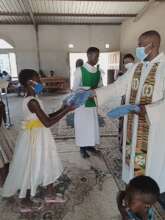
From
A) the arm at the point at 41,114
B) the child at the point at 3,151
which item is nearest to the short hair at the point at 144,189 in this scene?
the arm at the point at 41,114

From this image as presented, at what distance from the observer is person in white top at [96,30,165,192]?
1.71 m

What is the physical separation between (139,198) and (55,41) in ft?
32.5

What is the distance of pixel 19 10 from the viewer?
7.60 metres

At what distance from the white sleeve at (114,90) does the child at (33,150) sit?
0.49m

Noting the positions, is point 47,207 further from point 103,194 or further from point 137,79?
point 137,79

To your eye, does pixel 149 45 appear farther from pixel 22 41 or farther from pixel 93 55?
pixel 22 41

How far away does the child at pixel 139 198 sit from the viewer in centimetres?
118

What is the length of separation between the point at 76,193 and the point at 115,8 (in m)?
7.13

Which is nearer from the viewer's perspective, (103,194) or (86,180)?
(103,194)

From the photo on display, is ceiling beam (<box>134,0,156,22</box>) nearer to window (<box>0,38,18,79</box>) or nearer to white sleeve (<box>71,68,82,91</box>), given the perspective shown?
white sleeve (<box>71,68,82,91</box>)

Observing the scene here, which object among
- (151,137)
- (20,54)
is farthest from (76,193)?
(20,54)

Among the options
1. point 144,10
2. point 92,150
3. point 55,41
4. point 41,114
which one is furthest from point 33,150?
point 55,41

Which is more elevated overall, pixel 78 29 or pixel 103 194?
pixel 78 29

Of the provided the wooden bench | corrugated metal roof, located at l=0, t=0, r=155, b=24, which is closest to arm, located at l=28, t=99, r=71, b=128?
corrugated metal roof, located at l=0, t=0, r=155, b=24
